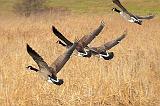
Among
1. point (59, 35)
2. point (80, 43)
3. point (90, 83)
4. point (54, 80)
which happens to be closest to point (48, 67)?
point (54, 80)

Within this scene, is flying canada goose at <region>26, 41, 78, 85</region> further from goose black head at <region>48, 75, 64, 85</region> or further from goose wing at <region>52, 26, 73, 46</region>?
goose wing at <region>52, 26, 73, 46</region>

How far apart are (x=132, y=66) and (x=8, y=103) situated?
8.22 feet

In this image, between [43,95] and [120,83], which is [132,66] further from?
[43,95]

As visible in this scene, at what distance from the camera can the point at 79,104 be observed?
7145mm

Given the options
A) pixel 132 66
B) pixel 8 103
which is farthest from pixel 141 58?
pixel 8 103

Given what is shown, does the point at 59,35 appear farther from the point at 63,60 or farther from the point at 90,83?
the point at 90,83

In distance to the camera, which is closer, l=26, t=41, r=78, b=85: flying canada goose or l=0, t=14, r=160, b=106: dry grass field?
l=26, t=41, r=78, b=85: flying canada goose

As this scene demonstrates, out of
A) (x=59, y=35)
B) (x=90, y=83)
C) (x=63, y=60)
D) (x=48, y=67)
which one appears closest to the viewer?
(x=48, y=67)

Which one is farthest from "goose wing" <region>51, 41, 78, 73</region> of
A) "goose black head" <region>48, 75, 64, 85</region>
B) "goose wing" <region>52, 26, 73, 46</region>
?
"goose black head" <region>48, 75, 64, 85</region>

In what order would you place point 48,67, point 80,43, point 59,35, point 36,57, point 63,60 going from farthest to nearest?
1. point 80,43
2. point 59,35
3. point 63,60
4. point 48,67
5. point 36,57

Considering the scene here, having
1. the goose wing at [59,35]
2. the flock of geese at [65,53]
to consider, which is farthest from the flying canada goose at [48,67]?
the goose wing at [59,35]

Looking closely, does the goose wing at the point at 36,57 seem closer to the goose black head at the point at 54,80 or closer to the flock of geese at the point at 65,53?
the flock of geese at the point at 65,53

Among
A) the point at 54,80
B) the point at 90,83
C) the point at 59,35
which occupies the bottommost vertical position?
the point at 90,83

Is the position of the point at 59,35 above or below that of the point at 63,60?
above
